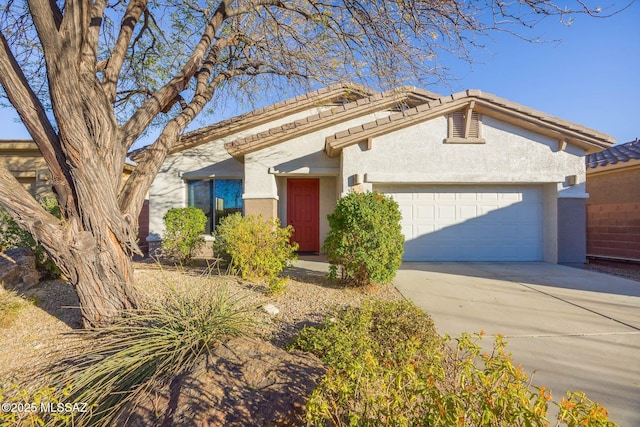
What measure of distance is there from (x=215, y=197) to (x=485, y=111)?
8.53m

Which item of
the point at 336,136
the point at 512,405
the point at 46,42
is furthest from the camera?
the point at 336,136

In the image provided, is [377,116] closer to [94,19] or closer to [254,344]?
[94,19]

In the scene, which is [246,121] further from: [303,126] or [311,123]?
[311,123]

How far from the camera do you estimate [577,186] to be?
8.30 metres

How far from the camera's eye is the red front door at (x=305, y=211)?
400 inches

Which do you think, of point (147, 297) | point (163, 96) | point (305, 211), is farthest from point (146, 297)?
point (305, 211)

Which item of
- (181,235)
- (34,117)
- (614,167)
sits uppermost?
(614,167)

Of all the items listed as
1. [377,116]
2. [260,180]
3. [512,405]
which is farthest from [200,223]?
[512,405]

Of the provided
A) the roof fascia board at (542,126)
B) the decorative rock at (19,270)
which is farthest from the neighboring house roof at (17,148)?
the roof fascia board at (542,126)

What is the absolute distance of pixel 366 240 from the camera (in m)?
5.42

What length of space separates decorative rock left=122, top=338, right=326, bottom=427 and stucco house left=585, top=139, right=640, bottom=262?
10975 millimetres

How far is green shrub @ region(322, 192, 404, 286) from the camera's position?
5.40 meters

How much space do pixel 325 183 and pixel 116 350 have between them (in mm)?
7776

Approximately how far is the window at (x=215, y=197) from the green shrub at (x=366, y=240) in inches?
209
